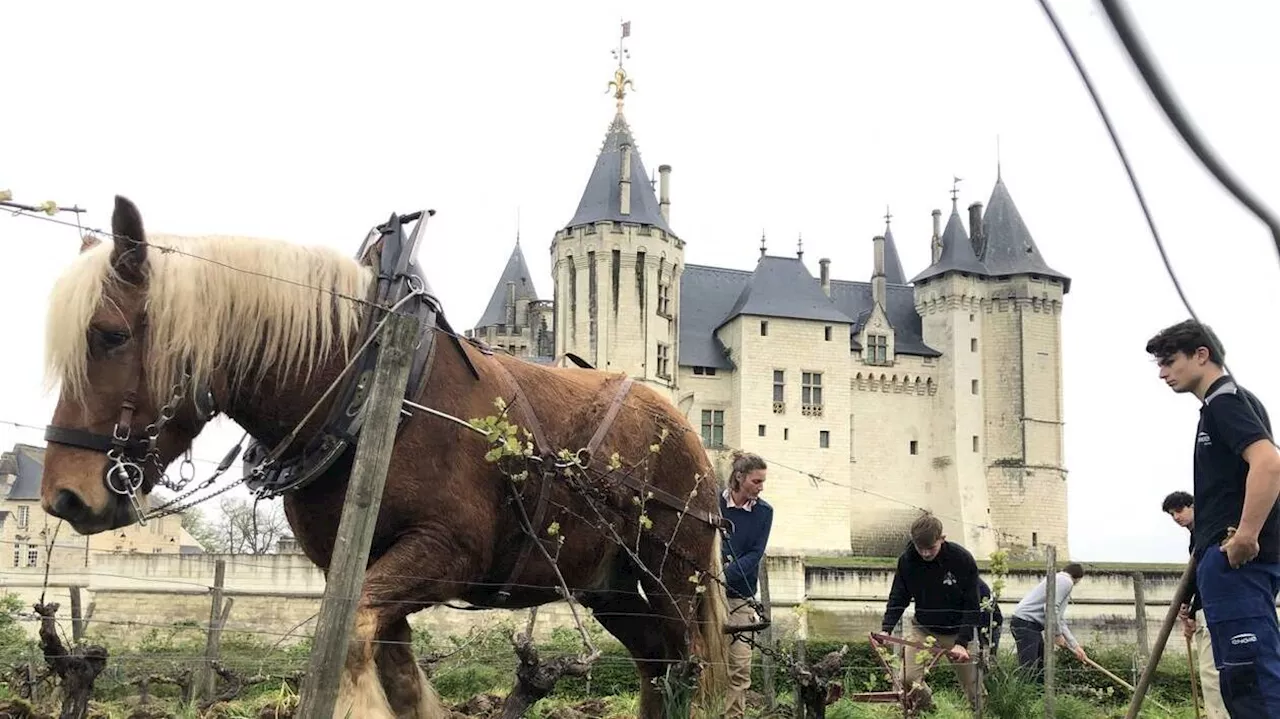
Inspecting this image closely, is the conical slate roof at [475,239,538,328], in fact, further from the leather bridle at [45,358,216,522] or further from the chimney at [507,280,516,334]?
the leather bridle at [45,358,216,522]

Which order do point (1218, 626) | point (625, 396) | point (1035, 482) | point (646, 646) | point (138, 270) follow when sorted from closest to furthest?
1. point (138, 270)
2. point (1218, 626)
3. point (625, 396)
4. point (646, 646)
5. point (1035, 482)

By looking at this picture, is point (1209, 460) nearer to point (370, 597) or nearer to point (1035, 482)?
point (370, 597)

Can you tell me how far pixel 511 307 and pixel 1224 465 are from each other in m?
49.8

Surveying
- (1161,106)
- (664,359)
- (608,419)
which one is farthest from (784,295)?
(1161,106)

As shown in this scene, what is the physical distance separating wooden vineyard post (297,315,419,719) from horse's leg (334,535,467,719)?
0.05 m

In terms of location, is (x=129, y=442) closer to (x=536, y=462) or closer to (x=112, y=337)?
(x=112, y=337)

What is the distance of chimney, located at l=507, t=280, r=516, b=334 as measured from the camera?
52094mm

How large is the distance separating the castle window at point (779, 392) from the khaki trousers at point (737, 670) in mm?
41922

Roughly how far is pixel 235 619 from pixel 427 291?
2297 cm

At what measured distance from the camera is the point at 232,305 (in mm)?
3209

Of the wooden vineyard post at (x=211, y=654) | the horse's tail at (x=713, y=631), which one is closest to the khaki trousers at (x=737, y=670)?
the horse's tail at (x=713, y=631)

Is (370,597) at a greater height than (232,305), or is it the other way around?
(232,305)

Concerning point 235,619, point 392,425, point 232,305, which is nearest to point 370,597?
point 392,425

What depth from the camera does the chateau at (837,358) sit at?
45125 millimetres
